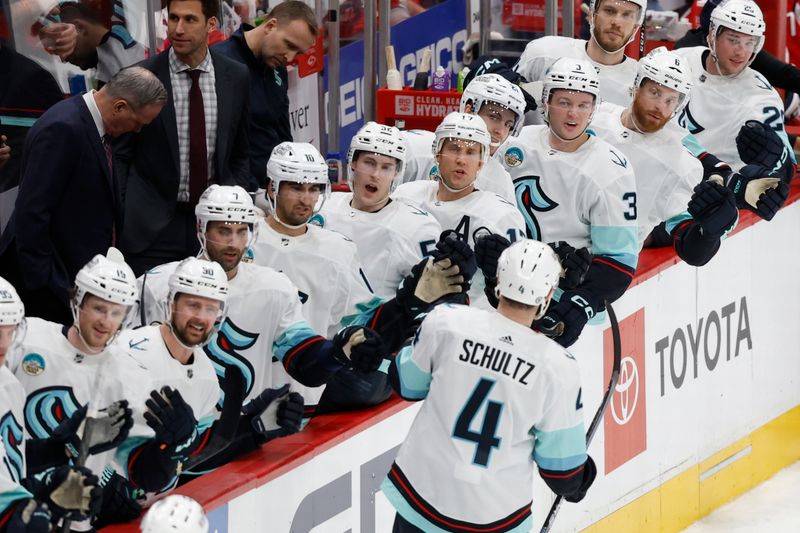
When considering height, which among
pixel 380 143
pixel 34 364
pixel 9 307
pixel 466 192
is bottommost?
pixel 466 192

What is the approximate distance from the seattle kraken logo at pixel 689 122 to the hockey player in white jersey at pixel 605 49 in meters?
0.38

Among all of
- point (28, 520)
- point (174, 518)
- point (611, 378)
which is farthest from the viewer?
point (611, 378)

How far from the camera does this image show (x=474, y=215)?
5.62 m

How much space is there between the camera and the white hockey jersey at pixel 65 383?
437 centimetres

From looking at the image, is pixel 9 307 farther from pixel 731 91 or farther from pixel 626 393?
pixel 731 91

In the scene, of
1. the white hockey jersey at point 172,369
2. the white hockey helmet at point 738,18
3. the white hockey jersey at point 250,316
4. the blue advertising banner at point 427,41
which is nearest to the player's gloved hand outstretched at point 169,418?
the white hockey jersey at point 172,369

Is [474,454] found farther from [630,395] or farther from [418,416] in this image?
[630,395]

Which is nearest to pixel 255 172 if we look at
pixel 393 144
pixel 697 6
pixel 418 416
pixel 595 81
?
pixel 393 144

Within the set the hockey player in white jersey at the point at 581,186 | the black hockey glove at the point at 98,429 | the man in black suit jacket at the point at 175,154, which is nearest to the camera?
the black hockey glove at the point at 98,429

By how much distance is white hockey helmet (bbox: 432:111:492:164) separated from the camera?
560 cm

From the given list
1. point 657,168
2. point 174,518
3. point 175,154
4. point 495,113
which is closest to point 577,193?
point 495,113

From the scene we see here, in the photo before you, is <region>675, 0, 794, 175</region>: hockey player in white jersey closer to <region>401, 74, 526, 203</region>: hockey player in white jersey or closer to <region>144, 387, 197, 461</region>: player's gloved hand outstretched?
<region>401, 74, 526, 203</region>: hockey player in white jersey

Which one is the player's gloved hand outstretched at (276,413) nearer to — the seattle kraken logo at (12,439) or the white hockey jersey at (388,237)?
the white hockey jersey at (388,237)

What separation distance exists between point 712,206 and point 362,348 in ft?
6.06
